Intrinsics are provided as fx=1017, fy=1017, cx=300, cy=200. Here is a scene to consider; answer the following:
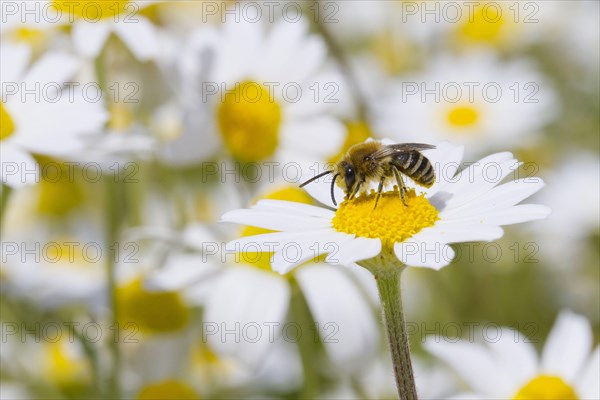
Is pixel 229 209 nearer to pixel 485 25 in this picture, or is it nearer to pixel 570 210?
pixel 570 210

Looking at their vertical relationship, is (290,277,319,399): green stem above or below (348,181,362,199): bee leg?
below

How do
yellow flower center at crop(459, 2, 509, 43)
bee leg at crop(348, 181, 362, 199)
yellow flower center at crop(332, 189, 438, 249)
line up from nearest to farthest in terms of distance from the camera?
yellow flower center at crop(332, 189, 438, 249) < bee leg at crop(348, 181, 362, 199) < yellow flower center at crop(459, 2, 509, 43)

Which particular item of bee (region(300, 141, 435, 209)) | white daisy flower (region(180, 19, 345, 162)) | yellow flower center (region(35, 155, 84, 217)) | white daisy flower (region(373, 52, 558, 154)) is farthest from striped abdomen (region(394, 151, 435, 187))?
yellow flower center (region(35, 155, 84, 217))

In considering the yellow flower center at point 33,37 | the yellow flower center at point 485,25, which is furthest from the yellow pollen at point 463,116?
the yellow flower center at point 33,37

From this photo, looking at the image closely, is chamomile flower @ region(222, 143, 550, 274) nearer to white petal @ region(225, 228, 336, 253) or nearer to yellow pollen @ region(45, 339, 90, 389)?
white petal @ region(225, 228, 336, 253)

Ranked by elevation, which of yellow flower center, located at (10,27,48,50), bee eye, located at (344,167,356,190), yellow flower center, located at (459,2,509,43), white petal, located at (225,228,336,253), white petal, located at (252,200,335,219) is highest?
yellow flower center, located at (459,2,509,43)

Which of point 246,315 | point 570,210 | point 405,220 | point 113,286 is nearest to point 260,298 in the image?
point 246,315

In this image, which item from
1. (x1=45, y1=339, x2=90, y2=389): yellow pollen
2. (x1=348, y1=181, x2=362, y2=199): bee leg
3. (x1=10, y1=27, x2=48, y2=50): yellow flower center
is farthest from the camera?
(x1=10, y1=27, x2=48, y2=50): yellow flower center
